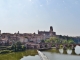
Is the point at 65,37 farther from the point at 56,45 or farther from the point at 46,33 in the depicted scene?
the point at 56,45

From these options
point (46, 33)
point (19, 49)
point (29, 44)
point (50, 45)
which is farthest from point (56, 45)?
point (46, 33)

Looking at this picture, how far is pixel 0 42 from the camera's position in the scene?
79625 millimetres

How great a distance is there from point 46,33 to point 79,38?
28801 millimetres

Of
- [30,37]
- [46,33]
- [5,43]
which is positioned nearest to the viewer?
[5,43]

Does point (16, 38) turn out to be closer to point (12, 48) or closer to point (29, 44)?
point (29, 44)

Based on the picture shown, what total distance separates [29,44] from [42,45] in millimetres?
7377

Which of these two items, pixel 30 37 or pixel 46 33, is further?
pixel 46 33

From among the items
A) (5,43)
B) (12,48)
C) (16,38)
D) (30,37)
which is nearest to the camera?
(12,48)

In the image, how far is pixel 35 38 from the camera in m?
106

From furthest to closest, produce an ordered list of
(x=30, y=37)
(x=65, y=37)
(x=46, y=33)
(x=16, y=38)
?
(x=46, y=33) < (x=65, y=37) < (x=30, y=37) < (x=16, y=38)

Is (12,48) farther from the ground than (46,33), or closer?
closer

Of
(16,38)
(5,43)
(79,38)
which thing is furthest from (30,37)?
(79,38)

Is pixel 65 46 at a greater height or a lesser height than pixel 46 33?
lesser

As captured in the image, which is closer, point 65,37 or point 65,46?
point 65,46
